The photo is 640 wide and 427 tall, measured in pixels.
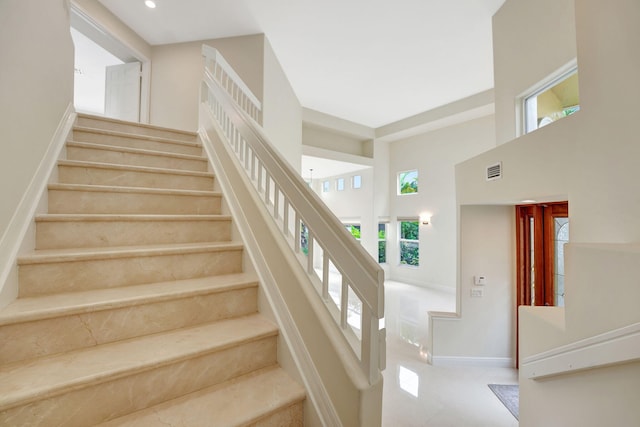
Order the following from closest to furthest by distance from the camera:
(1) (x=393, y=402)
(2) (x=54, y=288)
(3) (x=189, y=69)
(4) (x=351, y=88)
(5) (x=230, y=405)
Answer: (5) (x=230, y=405) < (2) (x=54, y=288) < (1) (x=393, y=402) < (3) (x=189, y=69) < (4) (x=351, y=88)

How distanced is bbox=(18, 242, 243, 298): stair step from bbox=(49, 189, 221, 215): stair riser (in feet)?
1.20

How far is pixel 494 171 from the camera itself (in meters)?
2.96

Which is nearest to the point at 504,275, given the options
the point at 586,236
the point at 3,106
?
the point at 586,236

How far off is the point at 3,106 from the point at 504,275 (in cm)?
486

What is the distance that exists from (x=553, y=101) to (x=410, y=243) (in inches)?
222

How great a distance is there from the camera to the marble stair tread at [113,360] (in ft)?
2.78

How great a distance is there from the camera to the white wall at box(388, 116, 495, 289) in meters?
6.61

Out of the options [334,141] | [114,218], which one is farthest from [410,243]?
[114,218]

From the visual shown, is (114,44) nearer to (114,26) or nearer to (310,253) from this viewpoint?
(114,26)

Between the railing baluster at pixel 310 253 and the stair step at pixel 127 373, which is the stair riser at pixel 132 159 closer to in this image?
the stair step at pixel 127 373

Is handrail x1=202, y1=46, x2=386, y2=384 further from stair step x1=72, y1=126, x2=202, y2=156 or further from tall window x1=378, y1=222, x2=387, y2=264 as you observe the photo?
tall window x1=378, y1=222, x2=387, y2=264

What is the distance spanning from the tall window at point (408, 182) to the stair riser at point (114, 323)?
7273 millimetres

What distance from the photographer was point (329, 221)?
1.12 meters

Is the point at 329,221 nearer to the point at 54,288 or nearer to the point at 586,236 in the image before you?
the point at 54,288
